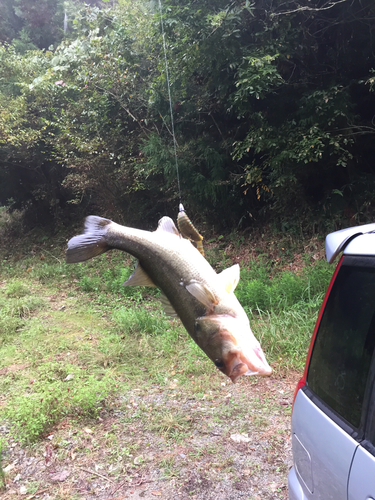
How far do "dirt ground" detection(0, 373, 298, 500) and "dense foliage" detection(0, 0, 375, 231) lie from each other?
2.13 m

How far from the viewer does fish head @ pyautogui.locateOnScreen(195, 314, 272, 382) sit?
562mm

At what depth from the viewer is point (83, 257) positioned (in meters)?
0.71

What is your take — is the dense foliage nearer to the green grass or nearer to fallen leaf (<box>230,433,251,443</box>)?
the green grass

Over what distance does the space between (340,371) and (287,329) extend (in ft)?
8.94

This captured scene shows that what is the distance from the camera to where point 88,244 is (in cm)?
72

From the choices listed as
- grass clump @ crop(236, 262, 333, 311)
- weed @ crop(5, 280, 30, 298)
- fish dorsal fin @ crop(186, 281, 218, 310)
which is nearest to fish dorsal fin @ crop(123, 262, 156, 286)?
fish dorsal fin @ crop(186, 281, 218, 310)

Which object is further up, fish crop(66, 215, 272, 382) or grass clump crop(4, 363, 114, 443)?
fish crop(66, 215, 272, 382)

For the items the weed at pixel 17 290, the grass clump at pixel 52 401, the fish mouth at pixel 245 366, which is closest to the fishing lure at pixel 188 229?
the fish mouth at pixel 245 366

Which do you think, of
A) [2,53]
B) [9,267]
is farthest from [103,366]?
[2,53]

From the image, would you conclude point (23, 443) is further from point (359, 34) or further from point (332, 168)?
point (359, 34)

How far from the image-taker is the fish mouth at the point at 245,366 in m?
0.55

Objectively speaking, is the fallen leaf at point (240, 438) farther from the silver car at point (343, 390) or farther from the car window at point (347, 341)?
the car window at point (347, 341)

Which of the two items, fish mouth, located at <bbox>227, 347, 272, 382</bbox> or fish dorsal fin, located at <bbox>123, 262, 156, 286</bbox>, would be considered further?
fish dorsal fin, located at <bbox>123, 262, 156, 286</bbox>

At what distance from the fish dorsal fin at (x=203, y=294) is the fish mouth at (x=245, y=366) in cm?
9
